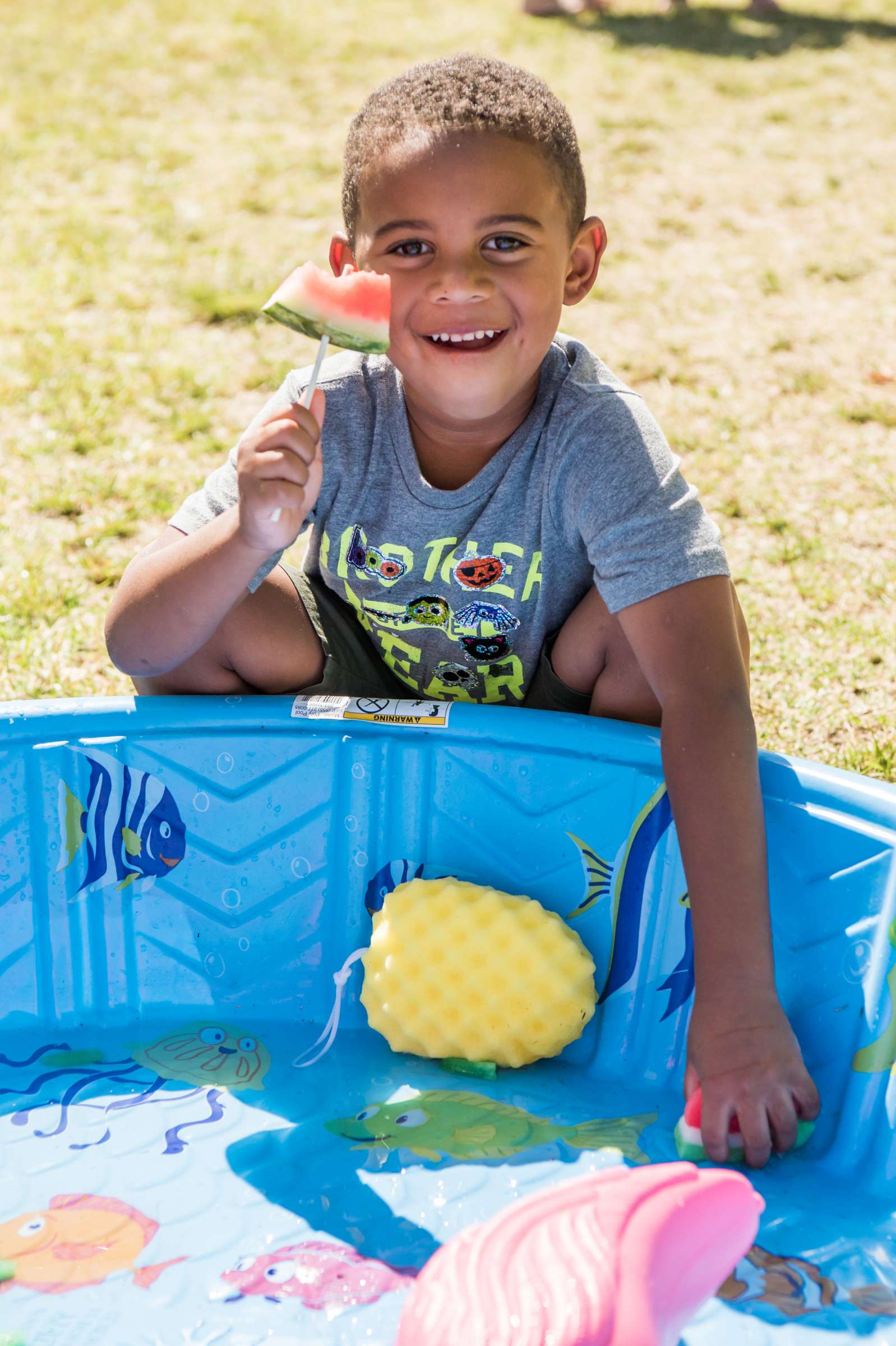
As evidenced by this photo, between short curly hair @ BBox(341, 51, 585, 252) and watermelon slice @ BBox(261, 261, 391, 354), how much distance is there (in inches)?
9.6

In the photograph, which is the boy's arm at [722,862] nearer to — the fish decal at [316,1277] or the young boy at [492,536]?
the young boy at [492,536]

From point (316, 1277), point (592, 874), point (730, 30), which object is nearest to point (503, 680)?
point (592, 874)

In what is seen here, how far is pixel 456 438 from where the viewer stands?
6.22 ft

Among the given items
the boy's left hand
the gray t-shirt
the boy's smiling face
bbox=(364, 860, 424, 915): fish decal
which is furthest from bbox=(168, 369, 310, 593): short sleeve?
the boy's left hand

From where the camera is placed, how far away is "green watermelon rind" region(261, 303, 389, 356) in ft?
4.98

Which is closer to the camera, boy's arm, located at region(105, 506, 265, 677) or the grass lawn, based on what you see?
boy's arm, located at region(105, 506, 265, 677)

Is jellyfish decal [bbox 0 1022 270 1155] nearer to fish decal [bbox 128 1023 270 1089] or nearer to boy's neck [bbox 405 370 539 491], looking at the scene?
fish decal [bbox 128 1023 270 1089]

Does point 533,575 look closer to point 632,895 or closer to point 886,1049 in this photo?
point 632,895

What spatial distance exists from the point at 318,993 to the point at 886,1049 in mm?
738

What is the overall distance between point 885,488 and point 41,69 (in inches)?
177

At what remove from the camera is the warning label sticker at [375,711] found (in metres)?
1.82

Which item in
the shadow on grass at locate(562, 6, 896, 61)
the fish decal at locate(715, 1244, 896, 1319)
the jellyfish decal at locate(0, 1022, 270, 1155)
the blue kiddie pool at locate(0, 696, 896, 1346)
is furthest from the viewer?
the shadow on grass at locate(562, 6, 896, 61)

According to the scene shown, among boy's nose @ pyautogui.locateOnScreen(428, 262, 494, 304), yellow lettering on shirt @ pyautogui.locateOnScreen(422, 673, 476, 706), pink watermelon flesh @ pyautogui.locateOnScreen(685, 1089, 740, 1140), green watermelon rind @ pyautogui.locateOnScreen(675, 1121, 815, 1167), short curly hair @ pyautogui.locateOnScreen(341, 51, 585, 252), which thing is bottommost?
green watermelon rind @ pyautogui.locateOnScreen(675, 1121, 815, 1167)

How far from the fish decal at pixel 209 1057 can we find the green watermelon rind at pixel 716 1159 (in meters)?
0.53
